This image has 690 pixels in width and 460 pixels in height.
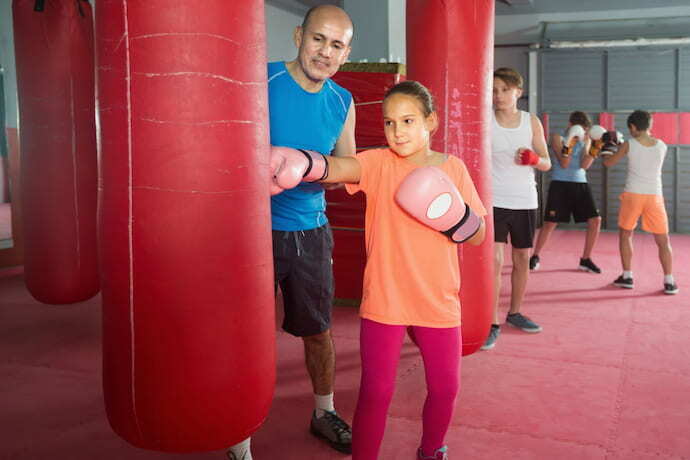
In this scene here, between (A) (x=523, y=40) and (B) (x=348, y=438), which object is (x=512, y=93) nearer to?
(B) (x=348, y=438)

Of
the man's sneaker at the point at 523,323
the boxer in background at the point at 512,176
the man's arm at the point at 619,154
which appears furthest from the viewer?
the man's arm at the point at 619,154

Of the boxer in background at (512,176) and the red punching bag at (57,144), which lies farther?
the boxer in background at (512,176)

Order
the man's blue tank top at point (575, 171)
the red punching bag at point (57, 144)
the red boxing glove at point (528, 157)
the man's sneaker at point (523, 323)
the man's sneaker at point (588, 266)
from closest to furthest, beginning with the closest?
the red punching bag at point (57, 144)
the red boxing glove at point (528, 157)
the man's sneaker at point (523, 323)
the man's sneaker at point (588, 266)
the man's blue tank top at point (575, 171)

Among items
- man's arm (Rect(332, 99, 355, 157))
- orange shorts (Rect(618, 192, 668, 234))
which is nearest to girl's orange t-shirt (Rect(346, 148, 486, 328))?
man's arm (Rect(332, 99, 355, 157))

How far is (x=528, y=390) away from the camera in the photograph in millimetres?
2732

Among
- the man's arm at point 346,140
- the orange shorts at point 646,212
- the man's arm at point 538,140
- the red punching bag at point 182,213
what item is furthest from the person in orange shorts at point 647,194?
the red punching bag at point 182,213

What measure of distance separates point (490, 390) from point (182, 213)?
1859mm

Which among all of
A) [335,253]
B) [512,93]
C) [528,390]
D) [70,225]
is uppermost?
[512,93]

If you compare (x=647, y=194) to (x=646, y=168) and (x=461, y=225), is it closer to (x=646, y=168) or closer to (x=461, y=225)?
(x=646, y=168)

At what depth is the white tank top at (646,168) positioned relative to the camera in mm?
4535

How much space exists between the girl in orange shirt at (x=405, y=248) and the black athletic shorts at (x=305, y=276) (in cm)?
34

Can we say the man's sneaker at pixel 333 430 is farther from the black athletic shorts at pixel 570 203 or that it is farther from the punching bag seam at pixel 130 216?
the black athletic shorts at pixel 570 203

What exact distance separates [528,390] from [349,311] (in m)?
1.59

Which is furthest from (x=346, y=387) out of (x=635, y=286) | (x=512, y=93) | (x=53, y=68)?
(x=635, y=286)
